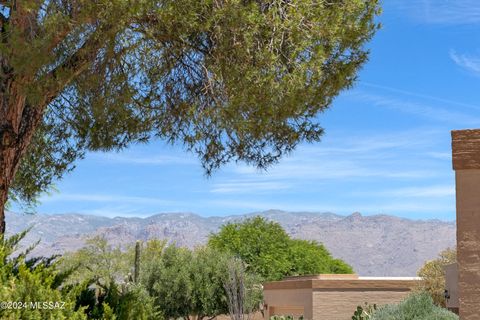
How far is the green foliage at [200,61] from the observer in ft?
46.6

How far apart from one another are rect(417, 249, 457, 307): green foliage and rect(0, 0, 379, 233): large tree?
16.2 m

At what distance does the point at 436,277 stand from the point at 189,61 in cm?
1880

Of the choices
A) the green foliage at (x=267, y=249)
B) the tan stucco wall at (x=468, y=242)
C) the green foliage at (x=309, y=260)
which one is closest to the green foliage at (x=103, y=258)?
the green foliage at (x=267, y=249)

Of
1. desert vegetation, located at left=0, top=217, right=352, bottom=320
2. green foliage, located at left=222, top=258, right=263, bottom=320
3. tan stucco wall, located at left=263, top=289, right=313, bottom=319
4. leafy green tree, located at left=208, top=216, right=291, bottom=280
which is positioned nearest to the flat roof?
tan stucco wall, located at left=263, top=289, right=313, bottom=319

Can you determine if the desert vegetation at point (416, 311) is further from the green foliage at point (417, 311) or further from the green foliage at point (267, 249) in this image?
the green foliage at point (267, 249)

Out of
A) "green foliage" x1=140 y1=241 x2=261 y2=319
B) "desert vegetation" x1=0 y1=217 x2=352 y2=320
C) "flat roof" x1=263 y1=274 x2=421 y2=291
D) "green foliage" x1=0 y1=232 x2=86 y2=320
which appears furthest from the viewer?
"green foliage" x1=140 y1=241 x2=261 y2=319

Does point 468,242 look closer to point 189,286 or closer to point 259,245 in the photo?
point 189,286

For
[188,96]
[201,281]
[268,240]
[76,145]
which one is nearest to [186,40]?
[188,96]

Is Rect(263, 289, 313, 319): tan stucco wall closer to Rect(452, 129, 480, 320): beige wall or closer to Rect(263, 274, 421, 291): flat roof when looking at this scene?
Rect(263, 274, 421, 291): flat roof

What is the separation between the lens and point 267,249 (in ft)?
205

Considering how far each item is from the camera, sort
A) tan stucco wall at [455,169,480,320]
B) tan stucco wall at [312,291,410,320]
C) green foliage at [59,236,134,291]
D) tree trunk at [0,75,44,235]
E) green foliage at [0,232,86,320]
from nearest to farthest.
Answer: tan stucco wall at [455,169,480,320] → green foliage at [0,232,86,320] → tree trunk at [0,75,44,235] → tan stucco wall at [312,291,410,320] → green foliage at [59,236,134,291]

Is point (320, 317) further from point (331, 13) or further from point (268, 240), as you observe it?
point (268, 240)

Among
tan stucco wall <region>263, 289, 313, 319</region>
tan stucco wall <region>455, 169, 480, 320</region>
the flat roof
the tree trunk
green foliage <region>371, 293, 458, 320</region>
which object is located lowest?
tan stucco wall <region>263, 289, 313, 319</region>

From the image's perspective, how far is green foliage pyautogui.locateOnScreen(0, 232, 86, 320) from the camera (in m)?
10.5
